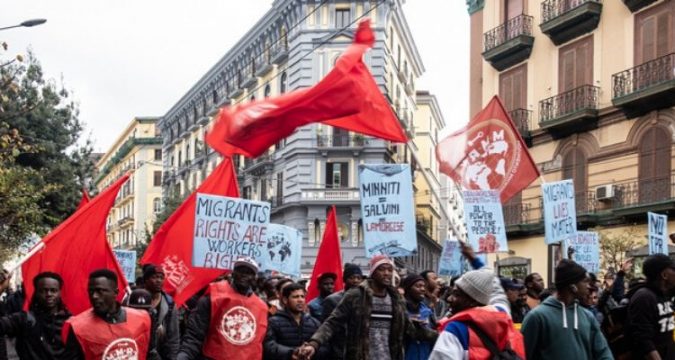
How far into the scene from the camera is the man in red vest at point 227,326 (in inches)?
332

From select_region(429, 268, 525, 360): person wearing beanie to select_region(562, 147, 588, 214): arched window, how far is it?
845 inches

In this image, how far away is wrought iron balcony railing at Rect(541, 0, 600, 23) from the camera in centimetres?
2679

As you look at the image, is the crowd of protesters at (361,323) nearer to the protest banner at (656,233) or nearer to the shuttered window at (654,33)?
the protest banner at (656,233)

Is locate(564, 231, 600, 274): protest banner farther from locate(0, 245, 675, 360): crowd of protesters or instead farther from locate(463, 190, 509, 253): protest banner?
locate(0, 245, 675, 360): crowd of protesters

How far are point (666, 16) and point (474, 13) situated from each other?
9072mm

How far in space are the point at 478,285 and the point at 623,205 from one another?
20358mm

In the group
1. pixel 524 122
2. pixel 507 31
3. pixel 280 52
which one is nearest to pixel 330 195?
pixel 280 52

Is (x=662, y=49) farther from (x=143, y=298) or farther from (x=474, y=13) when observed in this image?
(x=143, y=298)

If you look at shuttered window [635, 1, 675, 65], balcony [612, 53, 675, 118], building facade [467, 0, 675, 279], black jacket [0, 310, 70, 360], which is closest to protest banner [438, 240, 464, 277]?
building facade [467, 0, 675, 279]

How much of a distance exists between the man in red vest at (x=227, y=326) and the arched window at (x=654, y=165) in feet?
56.0

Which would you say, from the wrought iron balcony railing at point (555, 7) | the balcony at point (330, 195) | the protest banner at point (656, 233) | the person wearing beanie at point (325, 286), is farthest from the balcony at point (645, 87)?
the balcony at point (330, 195)

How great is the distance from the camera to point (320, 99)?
9039 mm

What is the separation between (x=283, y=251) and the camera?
18016 millimetres

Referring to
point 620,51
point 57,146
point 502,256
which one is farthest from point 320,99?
point 502,256
